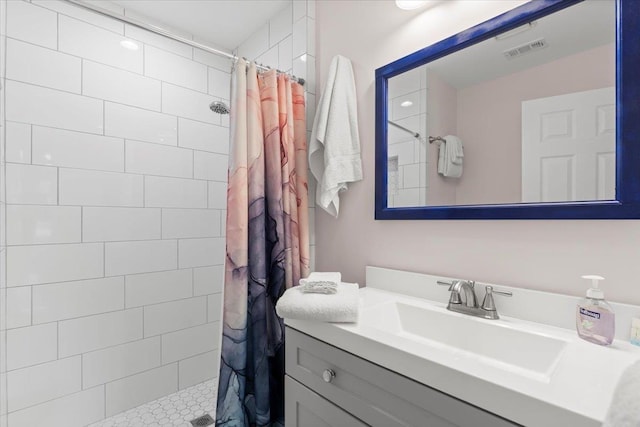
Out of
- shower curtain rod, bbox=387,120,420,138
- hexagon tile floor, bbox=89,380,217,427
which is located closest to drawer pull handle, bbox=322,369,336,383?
shower curtain rod, bbox=387,120,420,138

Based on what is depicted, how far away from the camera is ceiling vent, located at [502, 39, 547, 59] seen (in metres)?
0.93

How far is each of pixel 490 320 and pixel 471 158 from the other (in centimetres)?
54

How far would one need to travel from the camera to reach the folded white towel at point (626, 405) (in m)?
0.41

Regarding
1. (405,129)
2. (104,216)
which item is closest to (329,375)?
(405,129)

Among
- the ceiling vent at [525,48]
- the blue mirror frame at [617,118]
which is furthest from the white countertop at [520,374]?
the ceiling vent at [525,48]

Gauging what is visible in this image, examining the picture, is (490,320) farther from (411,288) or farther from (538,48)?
(538,48)

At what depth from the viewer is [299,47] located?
169cm

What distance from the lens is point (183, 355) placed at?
1963 millimetres

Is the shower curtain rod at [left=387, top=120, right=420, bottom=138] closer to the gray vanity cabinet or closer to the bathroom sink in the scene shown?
the bathroom sink

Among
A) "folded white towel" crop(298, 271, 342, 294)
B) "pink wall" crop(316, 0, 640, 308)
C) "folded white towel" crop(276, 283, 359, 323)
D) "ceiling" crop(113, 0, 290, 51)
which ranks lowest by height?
"folded white towel" crop(276, 283, 359, 323)

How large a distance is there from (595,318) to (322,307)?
690 millimetres

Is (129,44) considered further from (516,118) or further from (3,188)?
(516,118)

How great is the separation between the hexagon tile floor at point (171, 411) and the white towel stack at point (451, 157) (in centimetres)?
175

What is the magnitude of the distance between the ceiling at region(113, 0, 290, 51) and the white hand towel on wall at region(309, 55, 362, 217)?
0.78 meters
